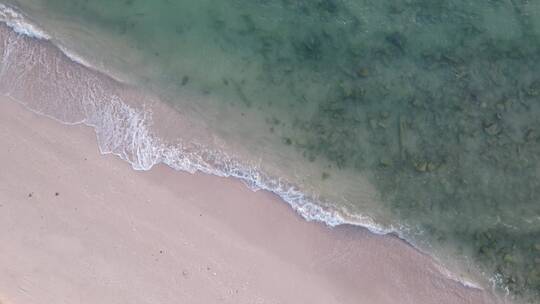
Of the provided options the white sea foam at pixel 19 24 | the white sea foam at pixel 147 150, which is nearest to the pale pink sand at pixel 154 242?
the white sea foam at pixel 147 150

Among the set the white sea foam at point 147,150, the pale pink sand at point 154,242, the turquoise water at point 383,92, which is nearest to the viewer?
the pale pink sand at point 154,242

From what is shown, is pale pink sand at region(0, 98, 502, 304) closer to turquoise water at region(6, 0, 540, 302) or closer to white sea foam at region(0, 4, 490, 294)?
white sea foam at region(0, 4, 490, 294)

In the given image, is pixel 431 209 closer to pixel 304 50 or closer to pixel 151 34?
pixel 304 50

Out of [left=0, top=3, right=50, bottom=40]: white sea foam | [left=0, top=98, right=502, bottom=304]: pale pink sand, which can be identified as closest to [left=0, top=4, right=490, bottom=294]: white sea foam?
[left=0, top=98, right=502, bottom=304]: pale pink sand

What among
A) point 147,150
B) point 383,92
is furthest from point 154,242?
point 383,92

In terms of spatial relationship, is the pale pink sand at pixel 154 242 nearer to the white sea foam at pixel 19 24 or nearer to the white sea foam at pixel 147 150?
the white sea foam at pixel 147 150

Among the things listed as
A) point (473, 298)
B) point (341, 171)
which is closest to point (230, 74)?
point (341, 171)

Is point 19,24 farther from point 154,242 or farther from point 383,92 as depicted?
point 383,92
